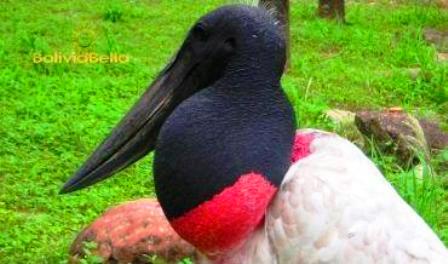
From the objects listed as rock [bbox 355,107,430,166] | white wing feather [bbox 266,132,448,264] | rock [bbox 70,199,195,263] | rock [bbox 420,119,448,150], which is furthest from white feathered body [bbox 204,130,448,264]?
rock [bbox 420,119,448,150]

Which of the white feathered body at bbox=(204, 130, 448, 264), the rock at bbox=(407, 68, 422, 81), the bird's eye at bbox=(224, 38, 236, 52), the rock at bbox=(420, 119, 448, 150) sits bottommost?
the rock at bbox=(407, 68, 422, 81)

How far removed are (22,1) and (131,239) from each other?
6642 mm

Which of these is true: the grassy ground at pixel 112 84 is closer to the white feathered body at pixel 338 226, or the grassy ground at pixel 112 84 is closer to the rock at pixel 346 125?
the rock at pixel 346 125

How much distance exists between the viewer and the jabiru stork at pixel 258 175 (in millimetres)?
2430

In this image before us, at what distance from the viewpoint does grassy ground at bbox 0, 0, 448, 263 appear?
460 cm

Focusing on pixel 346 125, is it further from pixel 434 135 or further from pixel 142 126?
pixel 142 126

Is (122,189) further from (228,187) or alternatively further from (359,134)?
(228,187)

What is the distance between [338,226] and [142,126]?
0.73 metres

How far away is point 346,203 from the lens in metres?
2.44

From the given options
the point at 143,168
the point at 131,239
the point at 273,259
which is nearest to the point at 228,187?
the point at 273,259

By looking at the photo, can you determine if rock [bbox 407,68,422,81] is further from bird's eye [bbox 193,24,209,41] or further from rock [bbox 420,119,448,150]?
bird's eye [bbox 193,24,209,41]

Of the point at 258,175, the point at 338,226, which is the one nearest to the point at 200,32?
the point at 258,175

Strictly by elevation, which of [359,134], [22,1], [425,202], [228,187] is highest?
[228,187]

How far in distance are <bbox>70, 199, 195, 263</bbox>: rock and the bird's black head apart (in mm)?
944
